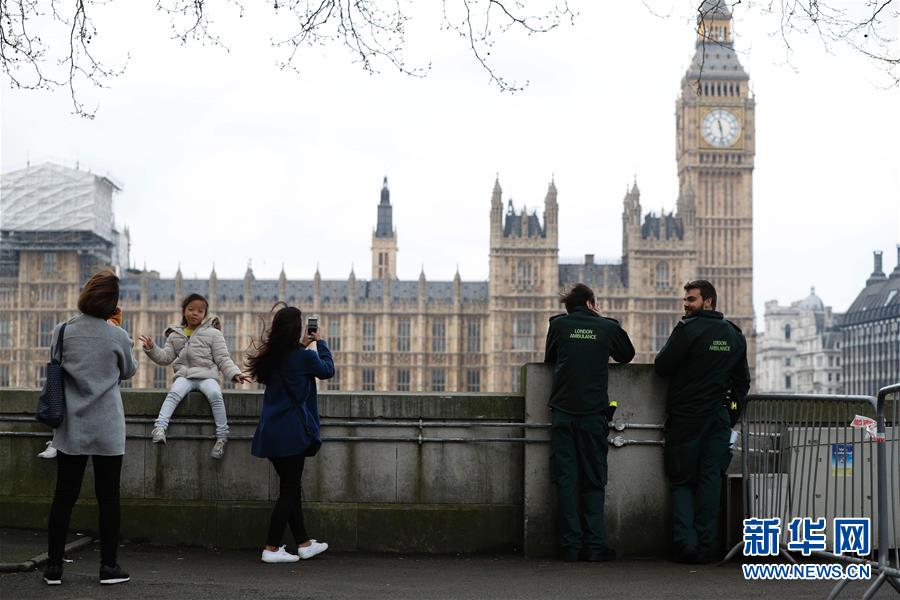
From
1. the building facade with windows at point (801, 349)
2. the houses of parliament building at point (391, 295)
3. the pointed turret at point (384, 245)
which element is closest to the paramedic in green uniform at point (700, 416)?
the houses of parliament building at point (391, 295)

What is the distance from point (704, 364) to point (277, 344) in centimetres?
215

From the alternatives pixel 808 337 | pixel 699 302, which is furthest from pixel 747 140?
pixel 699 302

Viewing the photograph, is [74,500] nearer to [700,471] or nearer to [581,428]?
[581,428]

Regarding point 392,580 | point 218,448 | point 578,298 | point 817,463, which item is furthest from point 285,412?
point 817,463

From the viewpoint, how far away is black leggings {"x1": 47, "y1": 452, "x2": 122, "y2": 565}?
527cm

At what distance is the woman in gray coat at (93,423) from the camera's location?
5266 mm

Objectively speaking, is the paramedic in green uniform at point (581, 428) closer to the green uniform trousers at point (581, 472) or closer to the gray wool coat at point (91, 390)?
the green uniform trousers at point (581, 472)

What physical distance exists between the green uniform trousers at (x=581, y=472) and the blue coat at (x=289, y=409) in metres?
1.24

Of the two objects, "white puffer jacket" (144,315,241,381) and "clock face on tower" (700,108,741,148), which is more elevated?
"clock face on tower" (700,108,741,148)

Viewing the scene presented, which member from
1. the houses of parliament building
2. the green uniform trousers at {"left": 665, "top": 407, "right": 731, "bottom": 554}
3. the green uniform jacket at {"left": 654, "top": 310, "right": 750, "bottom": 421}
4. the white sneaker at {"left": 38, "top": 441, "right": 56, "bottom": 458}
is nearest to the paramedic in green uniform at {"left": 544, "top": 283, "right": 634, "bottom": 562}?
the green uniform jacket at {"left": 654, "top": 310, "right": 750, "bottom": 421}

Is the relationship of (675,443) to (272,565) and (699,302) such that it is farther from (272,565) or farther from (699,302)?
(272,565)

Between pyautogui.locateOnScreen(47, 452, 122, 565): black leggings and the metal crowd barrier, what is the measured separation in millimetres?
2986

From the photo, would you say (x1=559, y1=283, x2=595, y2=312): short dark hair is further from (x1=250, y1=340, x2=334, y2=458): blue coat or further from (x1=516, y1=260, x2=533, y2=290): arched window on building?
(x1=516, y1=260, x2=533, y2=290): arched window on building

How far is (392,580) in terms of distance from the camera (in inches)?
221
